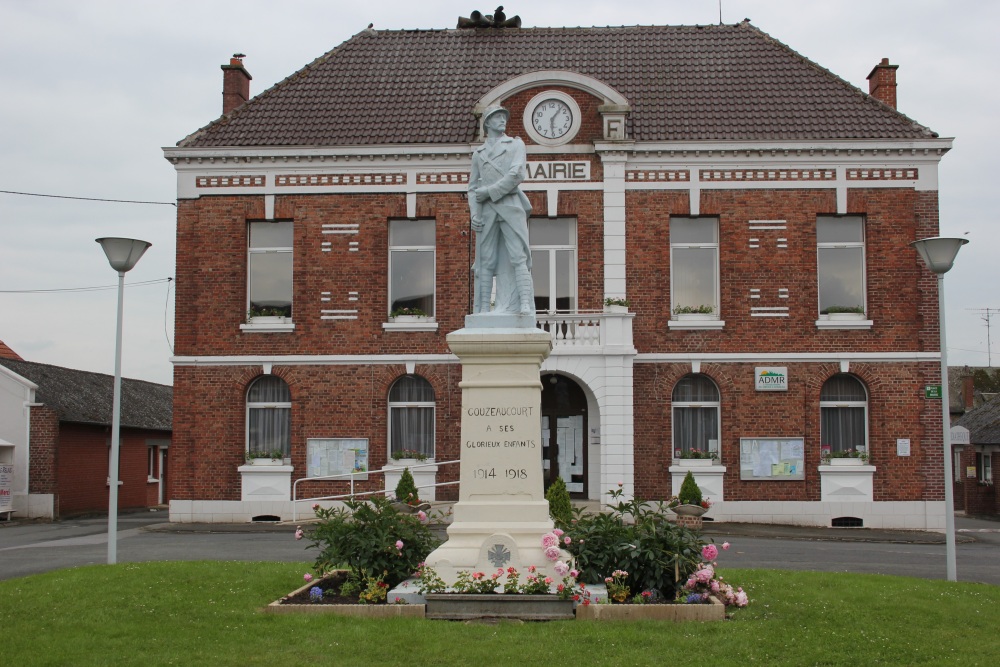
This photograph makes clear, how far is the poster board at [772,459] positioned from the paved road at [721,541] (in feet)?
4.16

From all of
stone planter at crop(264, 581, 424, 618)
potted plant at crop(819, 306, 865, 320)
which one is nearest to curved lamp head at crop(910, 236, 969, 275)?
stone planter at crop(264, 581, 424, 618)

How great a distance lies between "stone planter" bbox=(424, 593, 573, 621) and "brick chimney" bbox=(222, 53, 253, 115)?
19.7 metres

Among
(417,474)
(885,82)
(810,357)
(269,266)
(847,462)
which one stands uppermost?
(885,82)

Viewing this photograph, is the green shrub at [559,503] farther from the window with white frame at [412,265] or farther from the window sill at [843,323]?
the window sill at [843,323]

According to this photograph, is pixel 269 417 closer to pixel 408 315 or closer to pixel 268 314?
pixel 268 314

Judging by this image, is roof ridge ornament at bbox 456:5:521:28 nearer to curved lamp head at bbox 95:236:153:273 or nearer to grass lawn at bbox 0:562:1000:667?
curved lamp head at bbox 95:236:153:273

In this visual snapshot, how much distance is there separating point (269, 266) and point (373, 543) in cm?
1514

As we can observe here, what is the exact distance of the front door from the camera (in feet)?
80.4

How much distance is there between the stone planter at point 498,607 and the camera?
9.73 meters

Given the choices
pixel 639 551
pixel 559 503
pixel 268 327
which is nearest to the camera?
pixel 639 551

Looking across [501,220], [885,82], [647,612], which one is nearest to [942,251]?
[501,220]

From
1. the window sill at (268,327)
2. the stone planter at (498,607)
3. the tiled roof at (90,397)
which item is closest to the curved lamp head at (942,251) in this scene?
the stone planter at (498,607)

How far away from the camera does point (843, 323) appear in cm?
2366

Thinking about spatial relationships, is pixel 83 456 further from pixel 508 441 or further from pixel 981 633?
pixel 981 633
